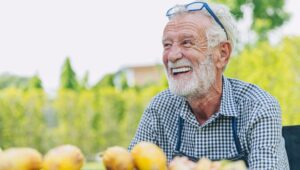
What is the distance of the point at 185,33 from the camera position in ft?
6.18

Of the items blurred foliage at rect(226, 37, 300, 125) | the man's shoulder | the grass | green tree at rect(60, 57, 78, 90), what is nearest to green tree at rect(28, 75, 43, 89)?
green tree at rect(60, 57, 78, 90)

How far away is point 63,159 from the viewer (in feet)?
4.29

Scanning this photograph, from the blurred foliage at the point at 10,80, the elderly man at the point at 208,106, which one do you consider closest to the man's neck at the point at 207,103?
the elderly man at the point at 208,106

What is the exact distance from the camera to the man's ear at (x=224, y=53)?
2.04 meters

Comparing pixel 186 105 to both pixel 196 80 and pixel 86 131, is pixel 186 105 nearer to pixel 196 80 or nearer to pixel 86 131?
pixel 196 80

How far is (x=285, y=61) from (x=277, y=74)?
59 centimetres

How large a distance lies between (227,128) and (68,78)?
17.5m

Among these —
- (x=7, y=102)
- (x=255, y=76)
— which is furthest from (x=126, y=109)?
(x=255, y=76)

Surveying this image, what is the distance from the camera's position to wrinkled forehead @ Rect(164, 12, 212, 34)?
6.23 feet

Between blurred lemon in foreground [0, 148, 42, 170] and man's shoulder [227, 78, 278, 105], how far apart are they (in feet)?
2.88

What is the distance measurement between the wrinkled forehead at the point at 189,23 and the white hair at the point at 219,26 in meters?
0.02

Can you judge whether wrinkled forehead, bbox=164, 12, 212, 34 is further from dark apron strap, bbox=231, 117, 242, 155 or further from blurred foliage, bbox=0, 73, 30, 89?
blurred foliage, bbox=0, 73, 30, 89

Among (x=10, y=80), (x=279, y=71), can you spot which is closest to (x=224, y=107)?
(x=279, y=71)

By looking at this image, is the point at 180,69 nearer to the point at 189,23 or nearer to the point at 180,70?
the point at 180,70
